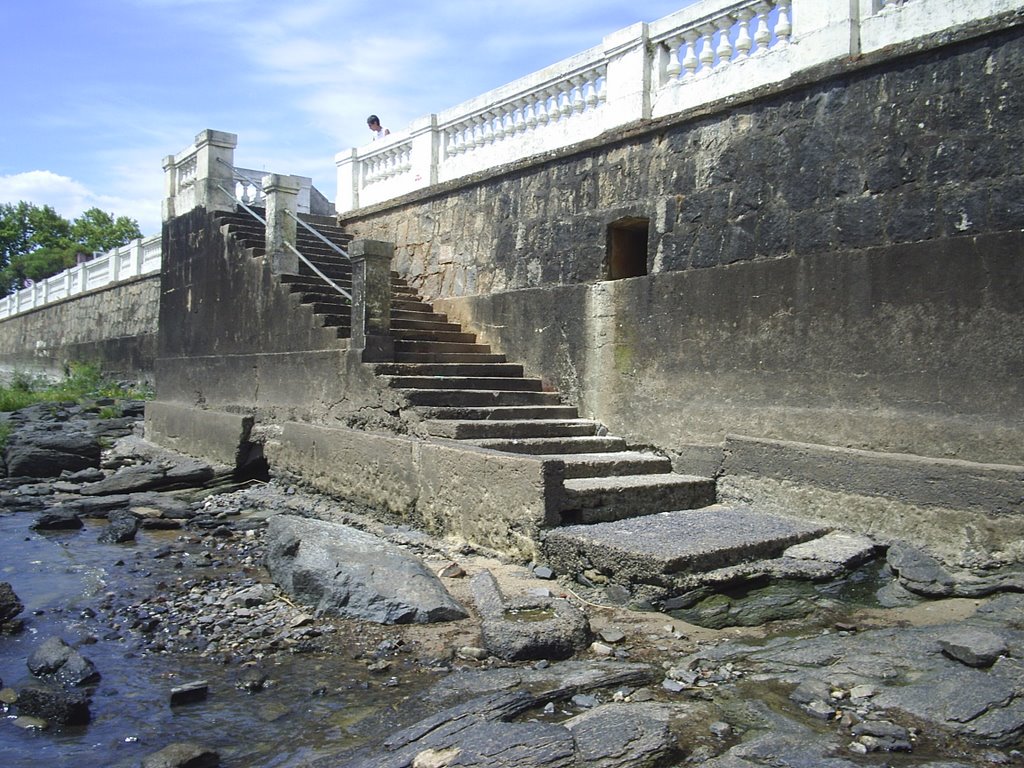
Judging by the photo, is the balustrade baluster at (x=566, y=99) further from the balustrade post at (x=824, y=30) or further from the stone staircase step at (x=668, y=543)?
the stone staircase step at (x=668, y=543)

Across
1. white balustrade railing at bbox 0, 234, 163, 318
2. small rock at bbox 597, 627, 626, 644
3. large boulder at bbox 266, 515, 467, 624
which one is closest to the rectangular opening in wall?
large boulder at bbox 266, 515, 467, 624

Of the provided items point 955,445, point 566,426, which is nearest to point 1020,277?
point 955,445

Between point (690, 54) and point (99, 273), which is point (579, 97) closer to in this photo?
point (690, 54)

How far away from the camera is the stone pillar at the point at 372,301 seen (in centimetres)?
808

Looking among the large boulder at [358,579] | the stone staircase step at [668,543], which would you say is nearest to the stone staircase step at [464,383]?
the large boulder at [358,579]

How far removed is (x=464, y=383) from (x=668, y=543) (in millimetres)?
3427

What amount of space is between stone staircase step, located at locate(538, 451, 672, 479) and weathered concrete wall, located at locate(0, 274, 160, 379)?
12834 mm

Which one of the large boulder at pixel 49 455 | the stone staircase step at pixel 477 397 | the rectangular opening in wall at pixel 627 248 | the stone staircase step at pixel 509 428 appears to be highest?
the rectangular opening in wall at pixel 627 248

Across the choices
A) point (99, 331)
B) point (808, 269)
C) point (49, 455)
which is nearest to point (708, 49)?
point (808, 269)

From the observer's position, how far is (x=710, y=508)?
6.57 metres

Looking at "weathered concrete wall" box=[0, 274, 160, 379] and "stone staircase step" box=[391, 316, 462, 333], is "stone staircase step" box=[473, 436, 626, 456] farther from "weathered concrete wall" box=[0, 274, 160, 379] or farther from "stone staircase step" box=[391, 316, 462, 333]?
"weathered concrete wall" box=[0, 274, 160, 379]

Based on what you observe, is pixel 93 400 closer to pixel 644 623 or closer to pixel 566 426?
pixel 566 426

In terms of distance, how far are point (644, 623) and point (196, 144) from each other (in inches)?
393

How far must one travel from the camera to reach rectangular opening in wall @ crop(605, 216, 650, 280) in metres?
7.97
